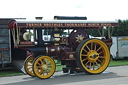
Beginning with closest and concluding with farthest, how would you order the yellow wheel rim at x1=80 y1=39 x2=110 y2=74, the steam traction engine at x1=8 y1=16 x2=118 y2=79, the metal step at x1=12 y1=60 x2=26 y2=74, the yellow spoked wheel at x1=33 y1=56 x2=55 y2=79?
1. the yellow spoked wheel at x1=33 y1=56 x2=55 y2=79
2. the steam traction engine at x1=8 y1=16 x2=118 y2=79
3. the yellow wheel rim at x1=80 y1=39 x2=110 y2=74
4. the metal step at x1=12 y1=60 x2=26 y2=74

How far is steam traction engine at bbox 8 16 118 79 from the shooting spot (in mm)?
11367

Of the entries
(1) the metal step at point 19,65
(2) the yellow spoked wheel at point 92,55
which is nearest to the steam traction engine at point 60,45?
(2) the yellow spoked wheel at point 92,55

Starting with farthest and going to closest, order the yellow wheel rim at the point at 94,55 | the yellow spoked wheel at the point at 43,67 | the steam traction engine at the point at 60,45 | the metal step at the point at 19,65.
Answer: the metal step at the point at 19,65
the yellow wheel rim at the point at 94,55
the steam traction engine at the point at 60,45
the yellow spoked wheel at the point at 43,67

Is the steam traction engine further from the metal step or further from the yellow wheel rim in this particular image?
the metal step

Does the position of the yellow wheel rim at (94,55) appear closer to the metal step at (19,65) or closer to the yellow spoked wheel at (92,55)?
the yellow spoked wheel at (92,55)

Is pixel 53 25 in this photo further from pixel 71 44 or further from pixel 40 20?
pixel 71 44

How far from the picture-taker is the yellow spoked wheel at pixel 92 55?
11.9m

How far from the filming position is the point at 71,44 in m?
12.3

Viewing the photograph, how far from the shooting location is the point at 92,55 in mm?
12242

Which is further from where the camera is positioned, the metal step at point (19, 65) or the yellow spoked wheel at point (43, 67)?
the metal step at point (19, 65)

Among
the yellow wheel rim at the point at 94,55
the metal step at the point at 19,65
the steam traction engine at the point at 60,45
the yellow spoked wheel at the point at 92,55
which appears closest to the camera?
the steam traction engine at the point at 60,45

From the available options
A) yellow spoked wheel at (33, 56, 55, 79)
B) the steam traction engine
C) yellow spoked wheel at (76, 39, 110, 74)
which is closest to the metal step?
the steam traction engine

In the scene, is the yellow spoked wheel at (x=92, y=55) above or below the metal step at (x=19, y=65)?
above

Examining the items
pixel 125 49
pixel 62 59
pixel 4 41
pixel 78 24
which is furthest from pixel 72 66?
pixel 125 49
